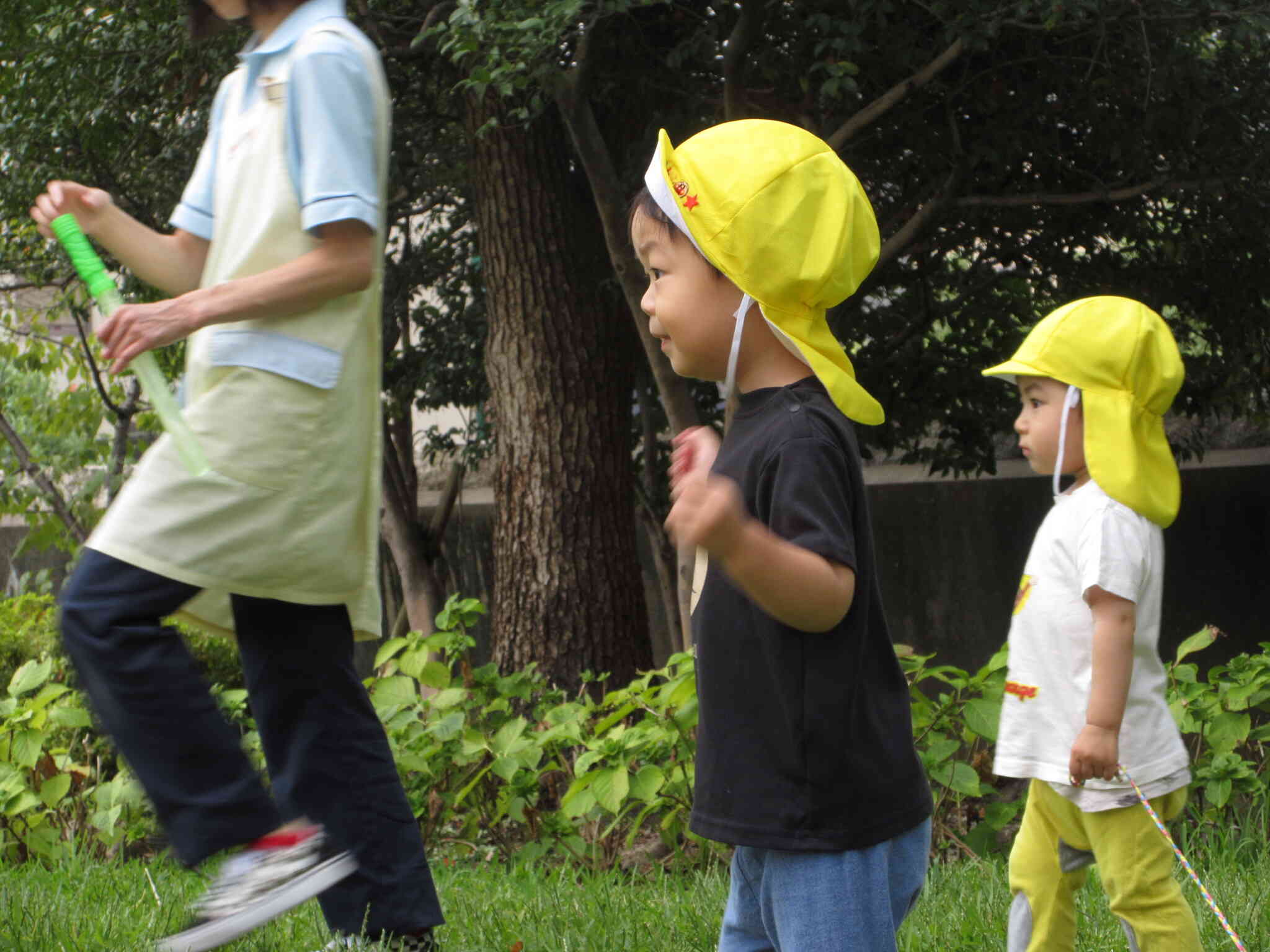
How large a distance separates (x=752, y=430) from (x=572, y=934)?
136 centimetres

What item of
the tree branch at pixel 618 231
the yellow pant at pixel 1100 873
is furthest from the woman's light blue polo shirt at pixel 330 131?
the tree branch at pixel 618 231

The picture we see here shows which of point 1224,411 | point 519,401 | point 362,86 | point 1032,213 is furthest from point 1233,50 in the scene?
point 362,86

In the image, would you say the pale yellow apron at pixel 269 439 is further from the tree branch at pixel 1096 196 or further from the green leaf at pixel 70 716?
the tree branch at pixel 1096 196

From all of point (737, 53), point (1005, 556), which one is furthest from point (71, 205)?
point (1005, 556)

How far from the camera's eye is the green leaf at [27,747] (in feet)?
13.6

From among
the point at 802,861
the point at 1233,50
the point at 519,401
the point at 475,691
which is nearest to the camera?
the point at 802,861

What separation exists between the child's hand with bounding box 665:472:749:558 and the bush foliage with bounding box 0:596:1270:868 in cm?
226

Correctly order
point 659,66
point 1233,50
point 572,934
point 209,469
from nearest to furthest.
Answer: point 209,469 → point 572,934 → point 1233,50 → point 659,66

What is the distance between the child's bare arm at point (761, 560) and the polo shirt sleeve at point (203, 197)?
1.37m

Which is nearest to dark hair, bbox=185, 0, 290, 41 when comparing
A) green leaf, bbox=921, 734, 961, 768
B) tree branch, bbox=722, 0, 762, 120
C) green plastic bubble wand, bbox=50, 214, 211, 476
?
green plastic bubble wand, bbox=50, 214, 211, 476

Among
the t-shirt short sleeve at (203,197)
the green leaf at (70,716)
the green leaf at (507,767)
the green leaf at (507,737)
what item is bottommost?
the green leaf at (507,767)

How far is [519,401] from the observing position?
6422mm

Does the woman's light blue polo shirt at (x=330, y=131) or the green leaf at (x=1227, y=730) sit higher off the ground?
the woman's light blue polo shirt at (x=330, y=131)

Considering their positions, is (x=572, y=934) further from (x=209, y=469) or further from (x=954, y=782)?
(x=954, y=782)
